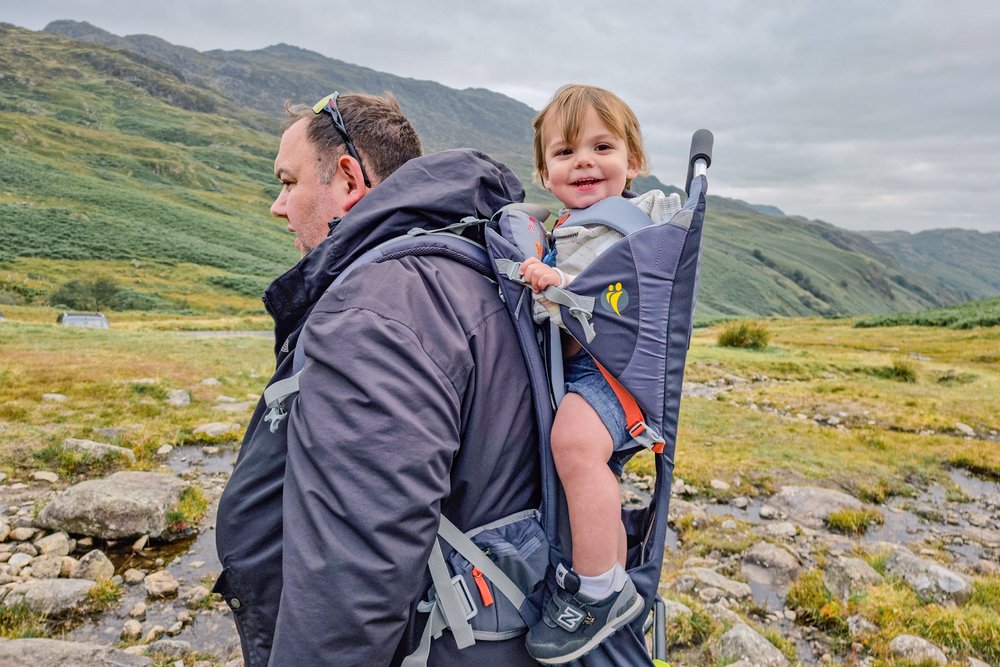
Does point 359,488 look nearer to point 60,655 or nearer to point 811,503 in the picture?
point 60,655

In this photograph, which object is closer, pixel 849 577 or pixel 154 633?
pixel 154 633

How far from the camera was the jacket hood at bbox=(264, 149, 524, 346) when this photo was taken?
231 cm

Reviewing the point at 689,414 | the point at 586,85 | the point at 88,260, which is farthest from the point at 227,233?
the point at 586,85

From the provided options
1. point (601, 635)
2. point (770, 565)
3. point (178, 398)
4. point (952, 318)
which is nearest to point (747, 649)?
point (770, 565)

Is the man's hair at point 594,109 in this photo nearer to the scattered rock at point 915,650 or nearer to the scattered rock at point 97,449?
the scattered rock at point 915,650

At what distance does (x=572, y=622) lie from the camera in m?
2.24

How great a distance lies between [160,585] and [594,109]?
6251 mm

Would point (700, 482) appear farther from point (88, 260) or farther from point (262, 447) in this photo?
point (88, 260)

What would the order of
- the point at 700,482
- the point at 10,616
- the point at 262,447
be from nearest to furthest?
the point at 262,447 < the point at 10,616 < the point at 700,482

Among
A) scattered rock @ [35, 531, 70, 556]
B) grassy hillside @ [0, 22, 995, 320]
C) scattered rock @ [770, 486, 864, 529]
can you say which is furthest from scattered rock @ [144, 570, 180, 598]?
grassy hillside @ [0, 22, 995, 320]

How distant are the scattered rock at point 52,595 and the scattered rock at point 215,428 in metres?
6.10

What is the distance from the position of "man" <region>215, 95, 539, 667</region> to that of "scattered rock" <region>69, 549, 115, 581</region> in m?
4.89

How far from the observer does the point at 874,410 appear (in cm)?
1747

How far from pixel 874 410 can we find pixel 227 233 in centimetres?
11571
